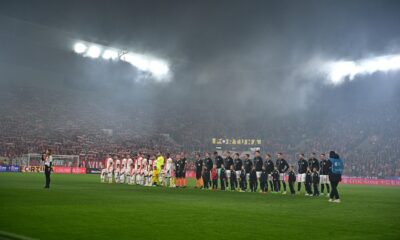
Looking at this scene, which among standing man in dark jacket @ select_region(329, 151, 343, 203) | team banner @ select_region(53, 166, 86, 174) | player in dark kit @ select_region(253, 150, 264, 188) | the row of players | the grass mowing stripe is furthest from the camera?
team banner @ select_region(53, 166, 86, 174)

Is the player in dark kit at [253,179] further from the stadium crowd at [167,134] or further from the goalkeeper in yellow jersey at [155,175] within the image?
the stadium crowd at [167,134]

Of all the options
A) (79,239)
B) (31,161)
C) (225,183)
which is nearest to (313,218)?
(79,239)

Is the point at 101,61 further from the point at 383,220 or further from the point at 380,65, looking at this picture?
the point at 383,220

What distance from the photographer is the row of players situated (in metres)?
25.0

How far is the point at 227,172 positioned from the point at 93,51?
34702 mm

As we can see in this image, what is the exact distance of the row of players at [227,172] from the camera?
82.1 feet

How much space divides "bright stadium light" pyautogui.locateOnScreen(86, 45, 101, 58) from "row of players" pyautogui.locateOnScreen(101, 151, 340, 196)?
24.9 m

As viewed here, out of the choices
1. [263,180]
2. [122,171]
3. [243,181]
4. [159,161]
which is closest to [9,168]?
[122,171]

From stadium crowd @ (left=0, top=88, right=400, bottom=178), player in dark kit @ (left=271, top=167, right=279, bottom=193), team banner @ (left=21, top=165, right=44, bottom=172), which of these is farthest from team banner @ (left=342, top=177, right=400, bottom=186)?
team banner @ (left=21, top=165, right=44, bottom=172)

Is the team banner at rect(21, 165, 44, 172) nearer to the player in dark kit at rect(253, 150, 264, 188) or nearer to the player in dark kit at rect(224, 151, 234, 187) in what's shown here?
the player in dark kit at rect(224, 151, 234, 187)

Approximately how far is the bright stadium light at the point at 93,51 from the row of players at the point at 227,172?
24865 mm

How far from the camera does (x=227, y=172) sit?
28.5 meters

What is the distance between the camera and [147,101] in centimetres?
7769

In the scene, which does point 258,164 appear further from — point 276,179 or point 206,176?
point 206,176
